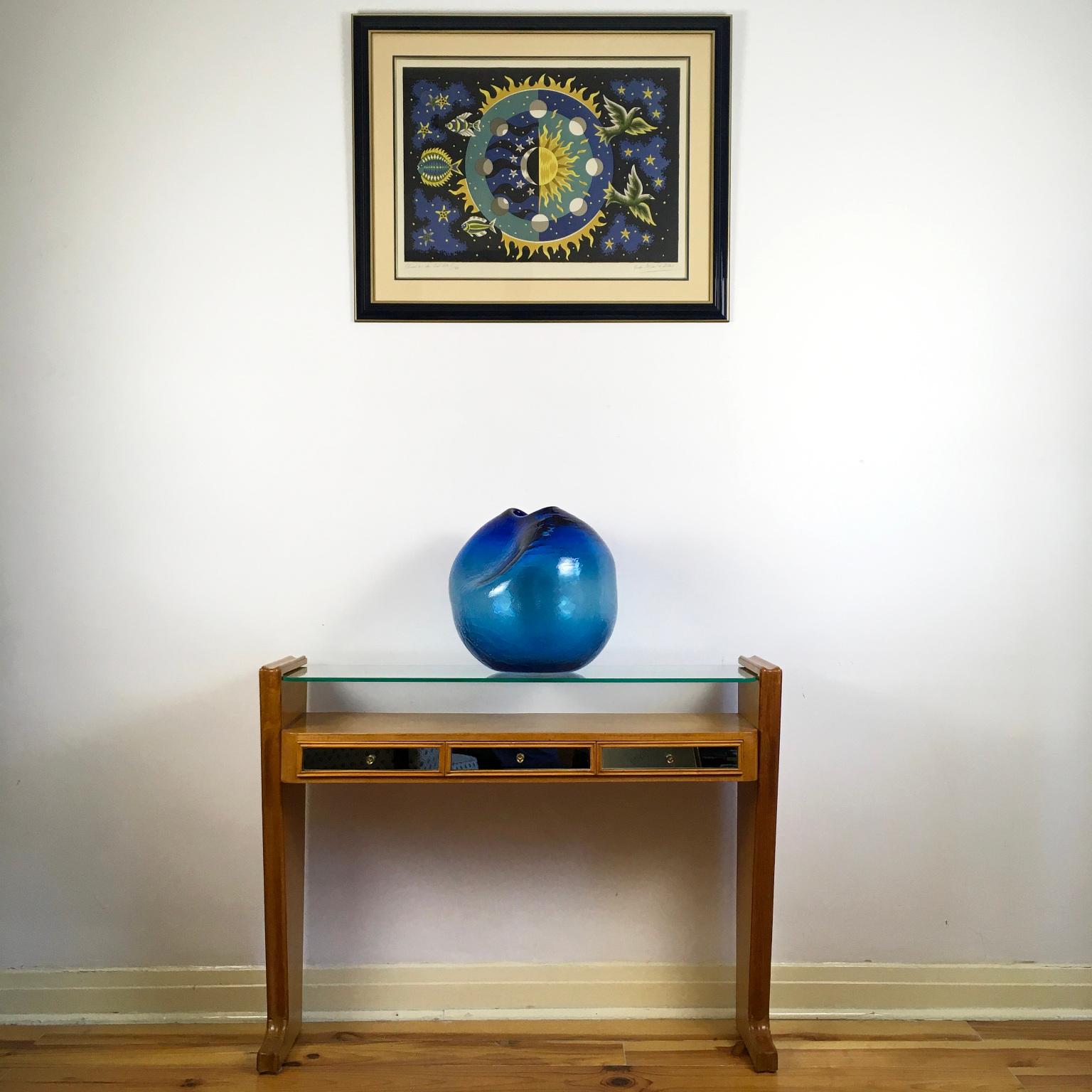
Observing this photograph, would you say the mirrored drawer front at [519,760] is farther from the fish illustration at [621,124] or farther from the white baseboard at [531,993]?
the fish illustration at [621,124]


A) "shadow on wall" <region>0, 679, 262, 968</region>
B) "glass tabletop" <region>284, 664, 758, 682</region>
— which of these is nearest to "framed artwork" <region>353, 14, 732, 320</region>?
"glass tabletop" <region>284, 664, 758, 682</region>

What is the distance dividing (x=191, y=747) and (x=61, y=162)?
4.40ft

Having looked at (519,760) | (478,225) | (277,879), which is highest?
(478,225)

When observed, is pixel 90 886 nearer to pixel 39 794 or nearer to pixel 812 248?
pixel 39 794

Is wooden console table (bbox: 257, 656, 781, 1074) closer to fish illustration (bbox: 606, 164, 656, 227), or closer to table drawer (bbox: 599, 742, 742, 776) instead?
table drawer (bbox: 599, 742, 742, 776)

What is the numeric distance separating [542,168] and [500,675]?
3.71 ft

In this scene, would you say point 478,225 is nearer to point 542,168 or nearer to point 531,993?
point 542,168

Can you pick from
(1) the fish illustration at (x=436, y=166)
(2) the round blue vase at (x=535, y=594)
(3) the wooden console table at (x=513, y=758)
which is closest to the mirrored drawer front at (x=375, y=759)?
(3) the wooden console table at (x=513, y=758)

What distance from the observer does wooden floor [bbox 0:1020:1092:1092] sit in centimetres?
171

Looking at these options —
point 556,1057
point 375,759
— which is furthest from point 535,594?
point 556,1057

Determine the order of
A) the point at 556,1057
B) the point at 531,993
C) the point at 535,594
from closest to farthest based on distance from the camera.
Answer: the point at 535,594
the point at 556,1057
the point at 531,993

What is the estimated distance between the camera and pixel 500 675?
177cm

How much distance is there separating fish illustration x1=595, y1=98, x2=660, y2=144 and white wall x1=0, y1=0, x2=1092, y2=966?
21 cm

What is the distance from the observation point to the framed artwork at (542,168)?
6.45 ft
